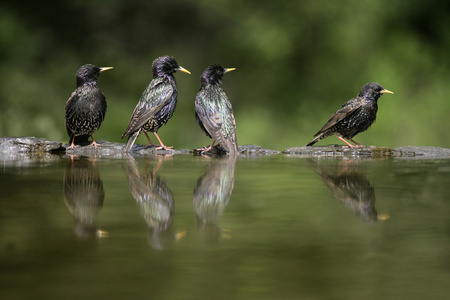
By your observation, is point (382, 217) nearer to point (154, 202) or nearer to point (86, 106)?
Result: point (154, 202)

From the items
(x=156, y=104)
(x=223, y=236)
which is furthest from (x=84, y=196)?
(x=156, y=104)

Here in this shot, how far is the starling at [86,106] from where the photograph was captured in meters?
5.38

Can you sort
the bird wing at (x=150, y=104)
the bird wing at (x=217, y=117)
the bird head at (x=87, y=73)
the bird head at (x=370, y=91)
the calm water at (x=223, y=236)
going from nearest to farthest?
the calm water at (x=223, y=236), the bird wing at (x=217, y=117), the bird wing at (x=150, y=104), the bird head at (x=87, y=73), the bird head at (x=370, y=91)

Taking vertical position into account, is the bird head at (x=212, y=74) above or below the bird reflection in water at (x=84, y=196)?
above

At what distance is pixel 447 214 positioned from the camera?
2459 millimetres

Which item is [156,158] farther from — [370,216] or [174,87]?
[370,216]

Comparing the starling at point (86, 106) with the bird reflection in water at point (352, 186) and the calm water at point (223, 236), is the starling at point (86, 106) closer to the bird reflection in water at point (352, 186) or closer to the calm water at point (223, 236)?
the calm water at point (223, 236)

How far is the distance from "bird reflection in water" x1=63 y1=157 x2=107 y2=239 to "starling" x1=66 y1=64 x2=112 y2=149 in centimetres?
109

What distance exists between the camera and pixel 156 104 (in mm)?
5262

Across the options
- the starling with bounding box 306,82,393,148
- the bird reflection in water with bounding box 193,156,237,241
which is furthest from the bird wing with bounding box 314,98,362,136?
the bird reflection in water with bounding box 193,156,237,241

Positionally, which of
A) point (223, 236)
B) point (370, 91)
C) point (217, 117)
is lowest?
point (223, 236)

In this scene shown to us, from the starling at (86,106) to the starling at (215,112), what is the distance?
0.80 meters

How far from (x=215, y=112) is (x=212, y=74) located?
1.30 feet

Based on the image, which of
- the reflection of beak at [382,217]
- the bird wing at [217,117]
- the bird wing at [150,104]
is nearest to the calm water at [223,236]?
the reflection of beak at [382,217]
